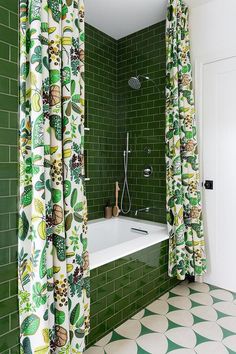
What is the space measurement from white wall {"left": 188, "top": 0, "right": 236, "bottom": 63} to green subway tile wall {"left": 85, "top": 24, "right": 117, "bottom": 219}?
3.38 ft

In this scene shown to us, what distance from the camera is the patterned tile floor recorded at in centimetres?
164

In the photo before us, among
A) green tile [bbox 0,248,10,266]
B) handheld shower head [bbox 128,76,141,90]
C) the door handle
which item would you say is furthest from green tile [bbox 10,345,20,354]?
handheld shower head [bbox 128,76,141,90]

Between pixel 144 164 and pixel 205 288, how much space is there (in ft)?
4.76

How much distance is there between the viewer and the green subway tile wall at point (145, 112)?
2721 mm

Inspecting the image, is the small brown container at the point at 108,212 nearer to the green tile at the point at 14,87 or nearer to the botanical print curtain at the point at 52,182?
the botanical print curtain at the point at 52,182

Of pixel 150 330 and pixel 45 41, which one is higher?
pixel 45 41

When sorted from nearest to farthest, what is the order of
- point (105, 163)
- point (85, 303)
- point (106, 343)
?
point (85, 303), point (106, 343), point (105, 163)

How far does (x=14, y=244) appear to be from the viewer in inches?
47.6

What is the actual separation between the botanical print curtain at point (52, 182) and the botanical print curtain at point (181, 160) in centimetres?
113

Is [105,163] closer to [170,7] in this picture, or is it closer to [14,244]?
[170,7]

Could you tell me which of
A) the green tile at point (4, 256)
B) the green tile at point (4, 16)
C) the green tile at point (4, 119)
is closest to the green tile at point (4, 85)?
the green tile at point (4, 119)

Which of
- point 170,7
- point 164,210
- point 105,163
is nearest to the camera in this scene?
point 170,7

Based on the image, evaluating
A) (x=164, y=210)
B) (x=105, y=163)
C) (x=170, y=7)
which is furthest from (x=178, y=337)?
(x=170, y=7)

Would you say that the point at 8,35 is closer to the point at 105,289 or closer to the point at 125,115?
the point at 105,289
